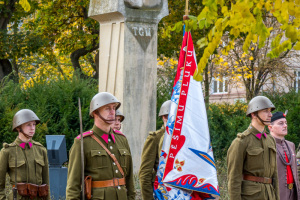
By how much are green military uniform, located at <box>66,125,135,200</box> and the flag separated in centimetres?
72

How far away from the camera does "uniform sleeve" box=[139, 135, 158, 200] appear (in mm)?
7312

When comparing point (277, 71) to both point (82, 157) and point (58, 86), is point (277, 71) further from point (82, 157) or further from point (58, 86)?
point (82, 157)

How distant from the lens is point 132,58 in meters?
11.4

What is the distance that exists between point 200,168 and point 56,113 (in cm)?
719

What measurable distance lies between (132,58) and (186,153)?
15.5ft

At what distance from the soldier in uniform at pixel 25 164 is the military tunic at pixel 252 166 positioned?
242cm

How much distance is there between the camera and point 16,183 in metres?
7.47

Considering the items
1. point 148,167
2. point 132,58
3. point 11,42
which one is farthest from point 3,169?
point 11,42

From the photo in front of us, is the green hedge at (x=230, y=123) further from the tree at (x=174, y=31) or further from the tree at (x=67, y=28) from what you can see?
the tree at (x=67, y=28)

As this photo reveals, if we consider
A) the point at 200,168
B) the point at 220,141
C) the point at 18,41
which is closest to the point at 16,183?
the point at 200,168

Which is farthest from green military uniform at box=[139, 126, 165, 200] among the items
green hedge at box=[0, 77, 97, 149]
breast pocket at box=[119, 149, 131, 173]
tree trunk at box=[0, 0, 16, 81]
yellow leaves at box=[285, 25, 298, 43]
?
tree trunk at box=[0, 0, 16, 81]

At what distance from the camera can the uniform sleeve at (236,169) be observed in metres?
6.99

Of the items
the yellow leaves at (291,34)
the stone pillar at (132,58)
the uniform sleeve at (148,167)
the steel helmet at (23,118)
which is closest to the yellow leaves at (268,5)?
the yellow leaves at (291,34)

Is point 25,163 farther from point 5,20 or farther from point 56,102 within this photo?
point 5,20
